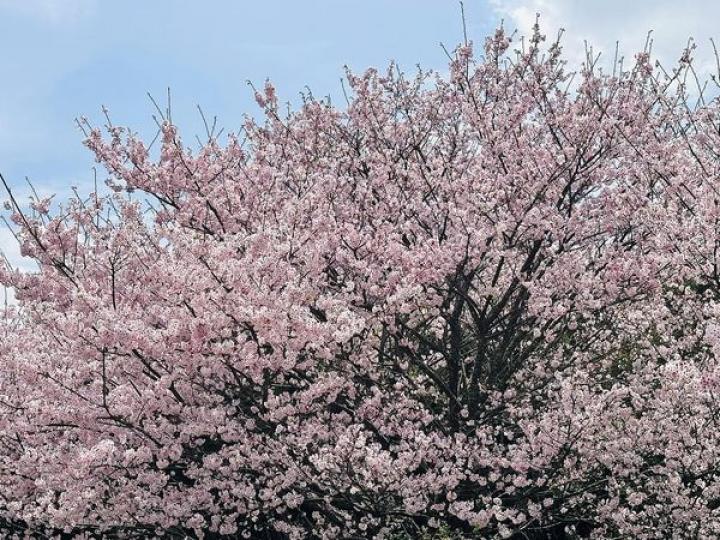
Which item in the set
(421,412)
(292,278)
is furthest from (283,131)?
(421,412)

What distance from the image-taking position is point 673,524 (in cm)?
800

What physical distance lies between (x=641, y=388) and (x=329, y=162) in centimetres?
539

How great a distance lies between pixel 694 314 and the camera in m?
9.55

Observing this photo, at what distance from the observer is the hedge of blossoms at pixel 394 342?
7.40 metres

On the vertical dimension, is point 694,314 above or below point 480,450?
above

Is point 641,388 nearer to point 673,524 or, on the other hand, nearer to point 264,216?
point 673,524

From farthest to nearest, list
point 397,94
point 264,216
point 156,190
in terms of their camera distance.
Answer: point 397,94 → point 156,190 → point 264,216

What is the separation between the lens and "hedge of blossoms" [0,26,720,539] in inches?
291

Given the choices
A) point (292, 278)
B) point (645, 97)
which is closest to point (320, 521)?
point (292, 278)

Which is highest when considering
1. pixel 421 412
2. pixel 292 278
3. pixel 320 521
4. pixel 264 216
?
pixel 264 216

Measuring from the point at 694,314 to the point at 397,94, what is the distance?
5858 mm

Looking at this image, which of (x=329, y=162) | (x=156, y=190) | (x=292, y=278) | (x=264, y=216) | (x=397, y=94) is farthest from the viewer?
(x=397, y=94)

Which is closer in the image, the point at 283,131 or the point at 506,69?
the point at 506,69

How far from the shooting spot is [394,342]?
9.25m
